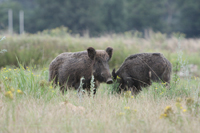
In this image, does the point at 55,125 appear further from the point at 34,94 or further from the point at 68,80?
the point at 68,80

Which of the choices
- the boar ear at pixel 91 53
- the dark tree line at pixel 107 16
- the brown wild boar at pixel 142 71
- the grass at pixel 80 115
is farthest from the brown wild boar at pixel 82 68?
the dark tree line at pixel 107 16

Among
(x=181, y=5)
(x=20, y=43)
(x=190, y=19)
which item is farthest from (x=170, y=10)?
(x=20, y=43)

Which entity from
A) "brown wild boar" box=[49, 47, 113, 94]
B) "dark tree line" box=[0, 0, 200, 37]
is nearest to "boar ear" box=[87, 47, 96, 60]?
"brown wild boar" box=[49, 47, 113, 94]

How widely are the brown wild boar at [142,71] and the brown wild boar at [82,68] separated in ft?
2.56

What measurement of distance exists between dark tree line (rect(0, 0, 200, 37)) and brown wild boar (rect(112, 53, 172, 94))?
29646 mm

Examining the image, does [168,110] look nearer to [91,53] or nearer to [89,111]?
[89,111]

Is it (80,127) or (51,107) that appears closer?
(80,127)

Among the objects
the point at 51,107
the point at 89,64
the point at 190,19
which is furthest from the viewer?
the point at 190,19

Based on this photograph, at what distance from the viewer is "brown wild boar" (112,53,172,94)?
5.60 metres

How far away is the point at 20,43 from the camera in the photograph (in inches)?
512

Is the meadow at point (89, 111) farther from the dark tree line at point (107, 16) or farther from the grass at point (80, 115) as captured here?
the dark tree line at point (107, 16)

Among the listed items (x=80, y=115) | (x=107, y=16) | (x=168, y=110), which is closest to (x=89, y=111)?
(x=80, y=115)

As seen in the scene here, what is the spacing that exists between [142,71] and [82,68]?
54.3 inches

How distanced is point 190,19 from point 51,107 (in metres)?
38.1
